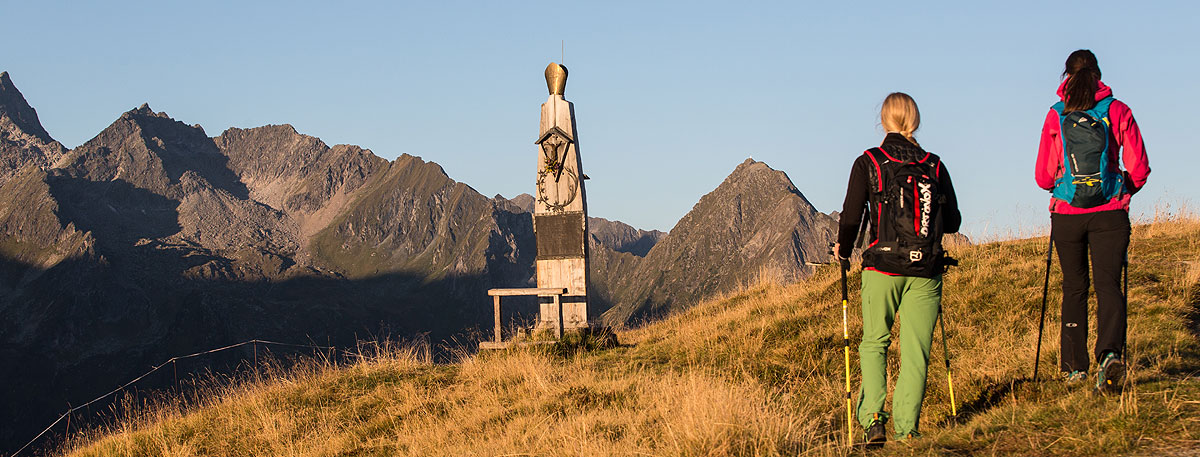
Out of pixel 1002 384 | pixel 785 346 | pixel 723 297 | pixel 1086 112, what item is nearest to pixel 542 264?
pixel 723 297

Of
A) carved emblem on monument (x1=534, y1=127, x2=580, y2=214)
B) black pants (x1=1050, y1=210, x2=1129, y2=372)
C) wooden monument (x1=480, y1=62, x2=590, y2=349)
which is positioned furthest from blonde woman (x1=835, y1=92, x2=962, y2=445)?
carved emblem on monument (x1=534, y1=127, x2=580, y2=214)

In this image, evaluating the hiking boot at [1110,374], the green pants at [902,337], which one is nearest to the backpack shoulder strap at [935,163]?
the green pants at [902,337]

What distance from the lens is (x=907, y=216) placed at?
19.9 ft

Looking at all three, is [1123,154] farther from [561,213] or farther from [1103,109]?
[561,213]

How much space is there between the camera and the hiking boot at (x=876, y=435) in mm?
6254

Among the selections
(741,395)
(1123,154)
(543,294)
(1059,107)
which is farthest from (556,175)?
(1123,154)

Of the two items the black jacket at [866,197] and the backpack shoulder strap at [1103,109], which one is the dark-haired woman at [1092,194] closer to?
the backpack shoulder strap at [1103,109]

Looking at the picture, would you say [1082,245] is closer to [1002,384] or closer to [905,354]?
[1002,384]

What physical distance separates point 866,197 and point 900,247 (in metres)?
0.47

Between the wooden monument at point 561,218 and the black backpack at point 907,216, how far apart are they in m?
10.1

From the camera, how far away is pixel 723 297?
18516 millimetres

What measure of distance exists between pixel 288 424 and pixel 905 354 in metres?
7.65

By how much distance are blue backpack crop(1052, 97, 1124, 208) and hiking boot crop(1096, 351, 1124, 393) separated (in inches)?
46.7

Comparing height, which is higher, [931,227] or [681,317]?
[931,227]
